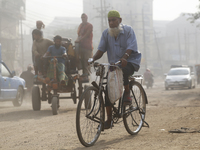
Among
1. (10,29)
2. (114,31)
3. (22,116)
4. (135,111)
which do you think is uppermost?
(10,29)

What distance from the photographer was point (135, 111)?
568cm

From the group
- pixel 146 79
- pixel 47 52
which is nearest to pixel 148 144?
pixel 47 52

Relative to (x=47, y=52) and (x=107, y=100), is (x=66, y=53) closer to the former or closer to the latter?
(x=47, y=52)

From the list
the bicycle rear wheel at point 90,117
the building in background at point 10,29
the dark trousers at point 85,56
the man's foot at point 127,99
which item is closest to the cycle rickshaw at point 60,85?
the dark trousers at point 85,56

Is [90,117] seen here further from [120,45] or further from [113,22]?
[113,22]

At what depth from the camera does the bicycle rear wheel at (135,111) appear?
5.34 metres

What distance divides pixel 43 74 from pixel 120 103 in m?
5.50

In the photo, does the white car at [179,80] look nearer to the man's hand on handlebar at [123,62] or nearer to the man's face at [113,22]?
the man's face at [113,22]

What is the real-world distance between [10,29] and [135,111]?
151 ft

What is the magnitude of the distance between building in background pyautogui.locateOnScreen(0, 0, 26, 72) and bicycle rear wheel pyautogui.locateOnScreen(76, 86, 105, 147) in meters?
40.7

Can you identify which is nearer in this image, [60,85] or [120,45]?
[120,45]

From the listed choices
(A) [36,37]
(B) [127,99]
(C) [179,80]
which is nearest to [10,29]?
(C) [179,80]

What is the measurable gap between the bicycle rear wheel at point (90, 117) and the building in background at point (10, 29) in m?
40.7

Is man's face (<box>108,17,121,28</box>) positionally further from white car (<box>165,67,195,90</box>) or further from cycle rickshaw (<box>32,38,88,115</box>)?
white car (<box>165,67,195,90</box>)
